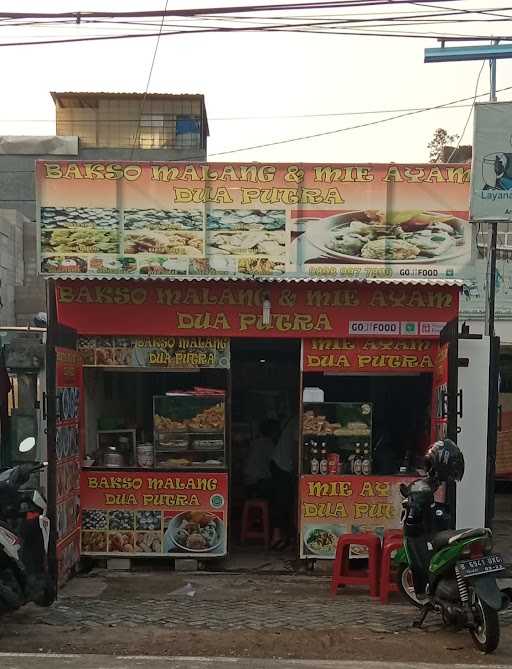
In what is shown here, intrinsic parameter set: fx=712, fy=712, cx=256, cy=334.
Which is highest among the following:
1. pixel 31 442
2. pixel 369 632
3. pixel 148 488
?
pixel 31 442

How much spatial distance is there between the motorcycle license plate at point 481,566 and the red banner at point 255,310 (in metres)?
2.87

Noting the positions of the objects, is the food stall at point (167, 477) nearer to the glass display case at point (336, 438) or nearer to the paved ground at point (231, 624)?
the paved ground at point (231, 624)

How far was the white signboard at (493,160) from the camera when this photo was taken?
25.2ft

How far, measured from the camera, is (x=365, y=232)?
877 centimetres

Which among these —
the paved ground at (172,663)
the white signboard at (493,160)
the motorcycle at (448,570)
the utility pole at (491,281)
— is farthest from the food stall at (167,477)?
the white signboard at (493,160)

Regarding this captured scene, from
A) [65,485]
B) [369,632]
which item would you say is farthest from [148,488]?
[369,632]

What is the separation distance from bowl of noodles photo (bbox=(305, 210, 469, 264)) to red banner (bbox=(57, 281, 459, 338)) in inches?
50.9

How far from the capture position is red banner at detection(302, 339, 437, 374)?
761 cm

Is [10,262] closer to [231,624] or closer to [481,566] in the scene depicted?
[231,624]

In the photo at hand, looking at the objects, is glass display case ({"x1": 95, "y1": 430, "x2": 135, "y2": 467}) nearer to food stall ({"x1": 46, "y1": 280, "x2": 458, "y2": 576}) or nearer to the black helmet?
food stall ({"x1": 46, "y1": 280, "x2": 458, "y2": 576})

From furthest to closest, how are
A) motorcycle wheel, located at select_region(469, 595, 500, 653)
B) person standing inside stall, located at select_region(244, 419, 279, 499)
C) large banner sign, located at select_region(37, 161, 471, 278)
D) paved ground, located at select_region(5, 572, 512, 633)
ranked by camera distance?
person standing inside stall, located at select_region(244, 419, 279, 499) → large banner sign, located at select_region(37, 161, 471, 278) → paved ground, located at select_region(5, 572, 512, 633) → motorcycle wheel, located at select_region(469, 595, 500, 653)

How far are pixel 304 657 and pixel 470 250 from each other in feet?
→ 17.7

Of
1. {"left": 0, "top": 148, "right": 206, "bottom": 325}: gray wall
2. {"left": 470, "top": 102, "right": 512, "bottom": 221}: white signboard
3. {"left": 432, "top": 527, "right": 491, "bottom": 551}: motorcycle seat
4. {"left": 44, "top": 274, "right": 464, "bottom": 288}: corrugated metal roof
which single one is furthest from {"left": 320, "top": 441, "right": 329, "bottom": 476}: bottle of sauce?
{"left": 0, "top": 148, "right": 206, "bottom": 325}: gray wall

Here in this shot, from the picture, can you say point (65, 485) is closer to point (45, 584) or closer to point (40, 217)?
point (45, 584)
